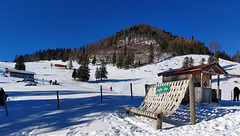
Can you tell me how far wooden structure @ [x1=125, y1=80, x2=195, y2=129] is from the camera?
536 cm

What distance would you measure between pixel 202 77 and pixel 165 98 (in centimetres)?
920

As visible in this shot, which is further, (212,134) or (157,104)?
(157,104)

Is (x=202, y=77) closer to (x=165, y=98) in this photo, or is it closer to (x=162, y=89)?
(x=162, y=89)

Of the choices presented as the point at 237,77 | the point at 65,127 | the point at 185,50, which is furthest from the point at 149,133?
the point at 185,50

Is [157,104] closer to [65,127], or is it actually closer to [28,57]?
[65,127]

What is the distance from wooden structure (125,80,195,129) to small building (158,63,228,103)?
659 centimetres

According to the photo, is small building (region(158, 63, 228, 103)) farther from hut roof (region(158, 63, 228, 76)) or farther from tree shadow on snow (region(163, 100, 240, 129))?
tree shadow on snow (region(163, 100, 240, 129))

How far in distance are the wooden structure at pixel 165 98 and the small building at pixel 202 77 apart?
6592 millimetres

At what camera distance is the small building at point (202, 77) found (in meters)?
12.7

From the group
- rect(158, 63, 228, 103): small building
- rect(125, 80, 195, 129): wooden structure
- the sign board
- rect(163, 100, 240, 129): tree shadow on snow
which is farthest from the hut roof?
the sign board

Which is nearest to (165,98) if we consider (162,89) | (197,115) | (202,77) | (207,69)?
(162,89)

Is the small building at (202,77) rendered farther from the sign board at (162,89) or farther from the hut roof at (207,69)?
the sign board at (162,89)

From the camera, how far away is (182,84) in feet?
18.7

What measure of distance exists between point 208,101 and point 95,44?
572 ft
